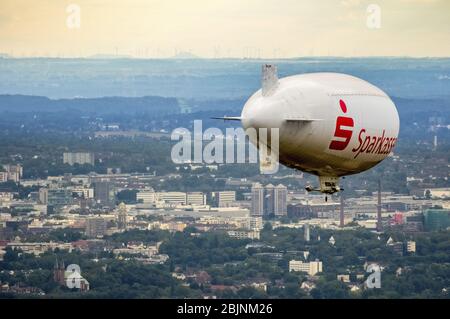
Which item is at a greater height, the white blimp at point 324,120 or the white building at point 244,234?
the white blimp at point 324,120

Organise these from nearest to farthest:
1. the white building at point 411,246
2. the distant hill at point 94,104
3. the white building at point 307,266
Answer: the white building at point 307,266 < the white building at point 411,246 < the distant hill at point 94,104

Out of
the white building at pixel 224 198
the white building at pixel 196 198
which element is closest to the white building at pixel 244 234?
the white building at pixel 224 198

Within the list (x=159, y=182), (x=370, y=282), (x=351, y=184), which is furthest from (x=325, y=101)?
(x=159, y=182)

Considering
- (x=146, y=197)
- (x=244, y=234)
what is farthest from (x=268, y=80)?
(x=146, y=197)

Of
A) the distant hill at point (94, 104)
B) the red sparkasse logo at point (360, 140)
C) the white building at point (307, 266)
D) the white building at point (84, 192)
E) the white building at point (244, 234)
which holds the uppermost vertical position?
the distant hill at point (94, 104)

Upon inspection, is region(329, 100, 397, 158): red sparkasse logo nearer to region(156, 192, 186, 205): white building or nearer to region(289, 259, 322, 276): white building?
region(289, 259, 322, 276): white building

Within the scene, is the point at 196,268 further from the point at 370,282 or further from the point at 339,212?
the point at 339,212

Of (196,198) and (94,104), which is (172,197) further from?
(94,104)

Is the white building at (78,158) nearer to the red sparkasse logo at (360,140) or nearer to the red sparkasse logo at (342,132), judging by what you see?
the red sparkasse logo at (360,140)
